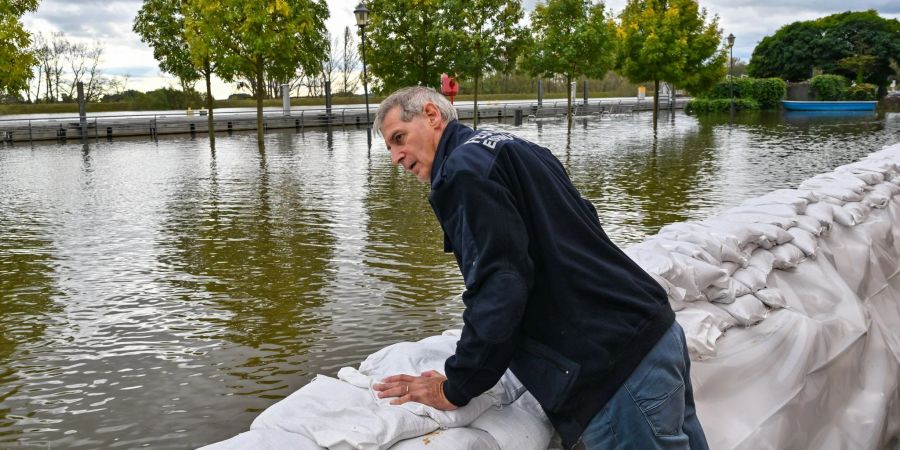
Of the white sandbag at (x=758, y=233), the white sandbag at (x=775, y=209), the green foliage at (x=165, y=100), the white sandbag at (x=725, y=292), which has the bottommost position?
the white sandbag at (x=725, y=292)

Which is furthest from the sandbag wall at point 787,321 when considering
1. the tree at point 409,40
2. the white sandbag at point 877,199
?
the tree at point 409,40

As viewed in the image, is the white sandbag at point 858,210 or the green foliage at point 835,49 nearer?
the white sandbag at point 858,210

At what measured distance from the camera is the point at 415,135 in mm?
2166

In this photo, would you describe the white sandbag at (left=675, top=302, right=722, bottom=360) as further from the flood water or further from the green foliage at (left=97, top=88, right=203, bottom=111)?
the green foliage at (left=97, top=88, right=203, bottom=111)

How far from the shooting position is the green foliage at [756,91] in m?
52.4

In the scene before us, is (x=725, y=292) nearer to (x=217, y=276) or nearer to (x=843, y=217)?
(x=843, y=217)

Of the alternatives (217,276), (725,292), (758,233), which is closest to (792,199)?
(758,233)

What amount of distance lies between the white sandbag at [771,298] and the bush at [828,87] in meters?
58.7

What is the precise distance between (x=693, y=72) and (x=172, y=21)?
76.4 ft

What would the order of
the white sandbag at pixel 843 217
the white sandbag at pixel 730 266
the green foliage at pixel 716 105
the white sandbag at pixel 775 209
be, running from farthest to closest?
the green foliage at pixel 716 105 < the white sandbag at pixel 843 217 < the white sandbag at pixel 775 209 < the white sandbag at pixel 730 266

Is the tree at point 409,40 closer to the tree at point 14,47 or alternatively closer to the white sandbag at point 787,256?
the tree at point 14,47

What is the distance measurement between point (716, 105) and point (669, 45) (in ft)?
52.2

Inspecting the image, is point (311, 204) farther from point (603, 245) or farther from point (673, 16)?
point (673, 16)

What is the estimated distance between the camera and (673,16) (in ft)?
110
